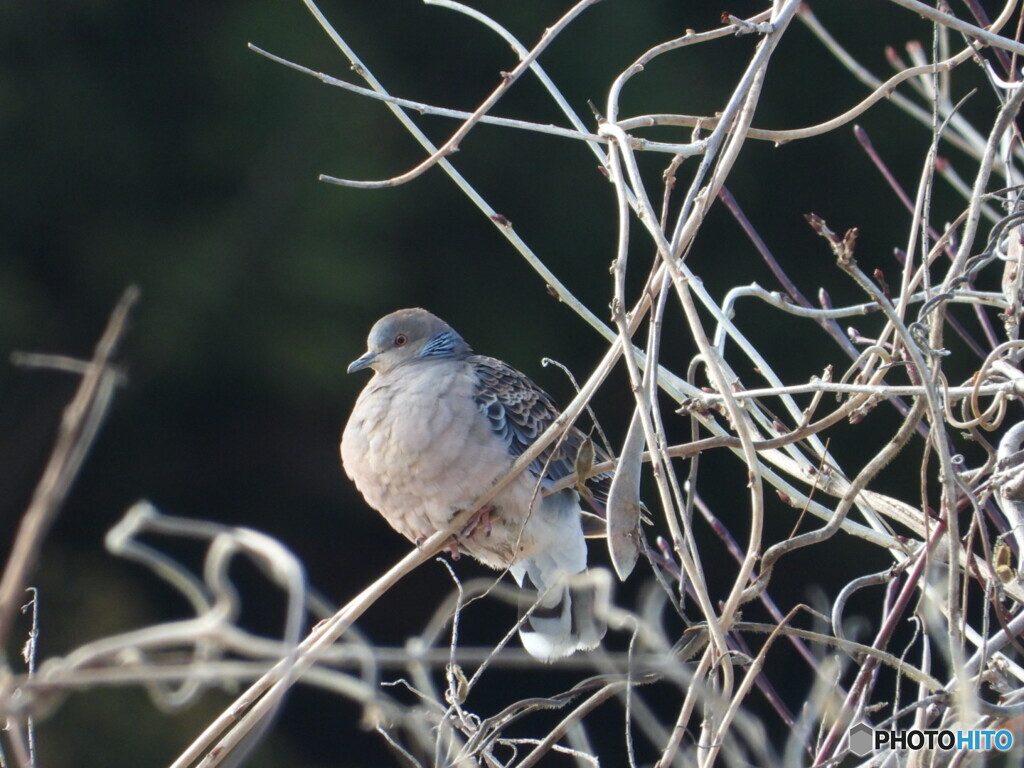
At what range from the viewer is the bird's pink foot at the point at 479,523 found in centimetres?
266

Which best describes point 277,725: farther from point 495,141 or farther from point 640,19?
point 640,19

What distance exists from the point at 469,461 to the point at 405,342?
608 millimetres

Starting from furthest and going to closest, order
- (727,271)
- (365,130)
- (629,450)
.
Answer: (727,271) < (365,130) < (629,450)

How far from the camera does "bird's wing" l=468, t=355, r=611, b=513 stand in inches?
110

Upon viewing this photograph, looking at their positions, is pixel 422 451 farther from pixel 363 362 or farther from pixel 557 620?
pixel 557 620

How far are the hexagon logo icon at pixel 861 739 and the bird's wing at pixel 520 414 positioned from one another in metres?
1.14

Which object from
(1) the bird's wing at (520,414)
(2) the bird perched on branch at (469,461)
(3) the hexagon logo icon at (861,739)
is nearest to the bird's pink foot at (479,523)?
(2) the bird perched on branch at (469,461)

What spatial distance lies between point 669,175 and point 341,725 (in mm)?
4750

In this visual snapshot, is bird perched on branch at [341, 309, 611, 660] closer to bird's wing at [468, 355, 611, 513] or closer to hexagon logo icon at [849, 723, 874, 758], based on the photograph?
bird's wing at [468, 355, 611, 513]

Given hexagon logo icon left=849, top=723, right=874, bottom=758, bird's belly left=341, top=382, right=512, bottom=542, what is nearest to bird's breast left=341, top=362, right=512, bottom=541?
bird's belly left=341, top=382, right=512, bottom=542

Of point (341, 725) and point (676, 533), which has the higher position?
point (676, 533)

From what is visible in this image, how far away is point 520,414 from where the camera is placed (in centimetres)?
287

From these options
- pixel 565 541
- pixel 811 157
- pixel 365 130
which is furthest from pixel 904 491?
pixel 565 541

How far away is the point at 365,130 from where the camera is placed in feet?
18.2
